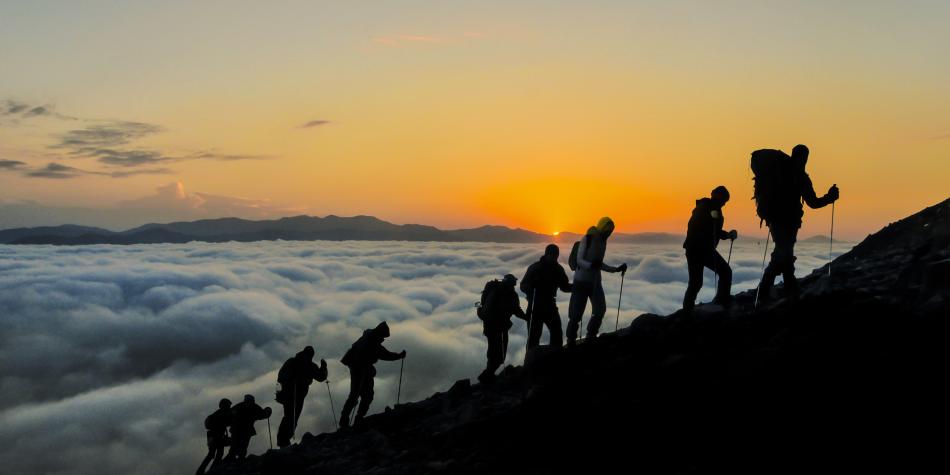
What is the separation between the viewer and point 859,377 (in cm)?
788

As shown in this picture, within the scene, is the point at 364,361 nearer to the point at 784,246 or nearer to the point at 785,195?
the point at 784,246

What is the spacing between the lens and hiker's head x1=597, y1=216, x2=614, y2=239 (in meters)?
12.6

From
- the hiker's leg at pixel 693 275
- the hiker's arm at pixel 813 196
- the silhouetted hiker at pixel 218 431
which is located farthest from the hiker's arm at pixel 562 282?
the silhouetted hiker at pixel 218 431

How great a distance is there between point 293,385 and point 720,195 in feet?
36.2

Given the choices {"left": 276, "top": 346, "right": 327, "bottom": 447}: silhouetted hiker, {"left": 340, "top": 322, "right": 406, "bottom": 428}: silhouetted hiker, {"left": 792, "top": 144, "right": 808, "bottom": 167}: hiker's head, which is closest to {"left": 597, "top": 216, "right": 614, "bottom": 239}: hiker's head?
{"left": 792, "top": 144, "right": 808, "bottom": 167}: hiker's head

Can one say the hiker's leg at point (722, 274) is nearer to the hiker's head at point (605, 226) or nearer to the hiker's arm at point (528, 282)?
the hiker's head at point (605, 226)

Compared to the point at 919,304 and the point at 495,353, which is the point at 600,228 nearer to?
the point at 495,353

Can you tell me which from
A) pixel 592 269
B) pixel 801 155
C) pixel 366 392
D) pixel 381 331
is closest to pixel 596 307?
pixel 592 269

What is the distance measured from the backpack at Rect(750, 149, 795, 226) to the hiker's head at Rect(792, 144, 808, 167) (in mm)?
100

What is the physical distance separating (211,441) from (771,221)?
14.9 m

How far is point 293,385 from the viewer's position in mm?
16922

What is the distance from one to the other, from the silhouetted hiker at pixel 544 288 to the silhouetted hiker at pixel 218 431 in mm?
9331

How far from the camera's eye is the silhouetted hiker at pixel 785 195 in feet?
36.2

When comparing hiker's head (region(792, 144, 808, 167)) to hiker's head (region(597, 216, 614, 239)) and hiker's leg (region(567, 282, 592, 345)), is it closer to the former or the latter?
hiker's head (region(597, 216, 614, 239))
